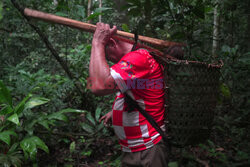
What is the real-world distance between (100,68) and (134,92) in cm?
30

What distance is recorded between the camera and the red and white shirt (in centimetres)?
132

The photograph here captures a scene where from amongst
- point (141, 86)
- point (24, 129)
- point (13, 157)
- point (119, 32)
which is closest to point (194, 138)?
point (141, 86)

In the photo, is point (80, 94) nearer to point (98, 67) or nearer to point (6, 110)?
point (6, 110)

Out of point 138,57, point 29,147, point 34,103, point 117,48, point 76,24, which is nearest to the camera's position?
point 138,57

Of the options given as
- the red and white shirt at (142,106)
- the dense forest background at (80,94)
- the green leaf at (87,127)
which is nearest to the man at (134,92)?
the red and white shirt at (142,106)

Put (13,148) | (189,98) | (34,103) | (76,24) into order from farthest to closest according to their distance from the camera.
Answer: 1. (34,103)
2. (13,148)
3. (76,24)
4. (189,98)

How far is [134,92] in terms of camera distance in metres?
1.39

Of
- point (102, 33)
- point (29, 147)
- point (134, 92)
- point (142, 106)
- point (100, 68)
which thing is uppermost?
point (102, 33)

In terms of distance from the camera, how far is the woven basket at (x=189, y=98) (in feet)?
3.80

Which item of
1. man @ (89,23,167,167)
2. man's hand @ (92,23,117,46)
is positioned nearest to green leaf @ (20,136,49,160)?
man @ (89,23,167,167)

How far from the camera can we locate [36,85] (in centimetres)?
288

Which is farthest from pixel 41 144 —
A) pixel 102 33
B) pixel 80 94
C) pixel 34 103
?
pixel 102 33

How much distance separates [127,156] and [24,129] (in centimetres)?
163

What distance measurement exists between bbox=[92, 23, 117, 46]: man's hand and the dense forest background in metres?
0.48
